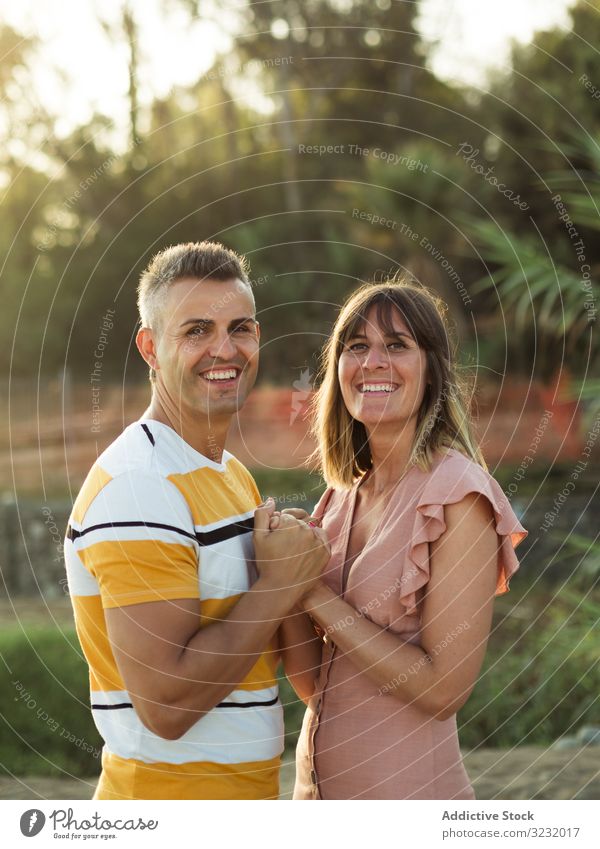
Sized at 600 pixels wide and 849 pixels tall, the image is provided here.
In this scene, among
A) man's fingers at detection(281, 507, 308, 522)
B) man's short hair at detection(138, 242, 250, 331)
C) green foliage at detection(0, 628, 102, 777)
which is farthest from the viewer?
green foliage at detection(0, 628, 102, 777)

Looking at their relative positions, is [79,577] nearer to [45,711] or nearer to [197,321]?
[197,321]

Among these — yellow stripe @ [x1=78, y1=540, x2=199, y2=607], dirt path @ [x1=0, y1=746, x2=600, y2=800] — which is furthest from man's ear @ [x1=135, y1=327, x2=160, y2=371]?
dirt path @ [x1=0, y1=746, x2=600, y2=800]

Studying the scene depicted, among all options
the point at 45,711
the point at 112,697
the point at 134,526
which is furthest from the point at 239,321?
the point at 45,711

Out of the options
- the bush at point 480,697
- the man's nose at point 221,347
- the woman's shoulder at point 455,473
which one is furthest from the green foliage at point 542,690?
the man's nose at point 221,347

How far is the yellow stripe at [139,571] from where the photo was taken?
2.02m

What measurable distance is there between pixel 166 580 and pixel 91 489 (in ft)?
0.88

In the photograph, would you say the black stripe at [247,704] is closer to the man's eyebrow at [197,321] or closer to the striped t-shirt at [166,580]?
the striped t-shirt at [166,580]

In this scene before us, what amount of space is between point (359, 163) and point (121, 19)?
10.1 metres

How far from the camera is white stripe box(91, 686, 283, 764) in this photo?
2.20m

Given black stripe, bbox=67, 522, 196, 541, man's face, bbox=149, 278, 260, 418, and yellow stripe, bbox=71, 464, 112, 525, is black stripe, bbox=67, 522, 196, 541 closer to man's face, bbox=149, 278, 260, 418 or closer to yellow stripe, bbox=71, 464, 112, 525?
yellow stripe, bbox=71, 464, 112, 525

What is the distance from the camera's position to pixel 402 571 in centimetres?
233

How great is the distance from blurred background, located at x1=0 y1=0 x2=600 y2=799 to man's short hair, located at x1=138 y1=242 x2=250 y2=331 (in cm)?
301

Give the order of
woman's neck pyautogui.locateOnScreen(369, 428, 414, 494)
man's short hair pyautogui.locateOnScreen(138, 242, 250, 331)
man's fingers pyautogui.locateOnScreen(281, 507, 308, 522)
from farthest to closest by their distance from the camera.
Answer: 1. woman's neck pyautogui.locateOnScreen(369, 428, 414, 494)
2. man's fingers pyautogui.locateOnScreen(281, 507, 308, 522)
3. man's short hair pyautogui.locateOnScreen(138, 242, 250, 331)

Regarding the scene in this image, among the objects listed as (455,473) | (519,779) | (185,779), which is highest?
(455,473)
